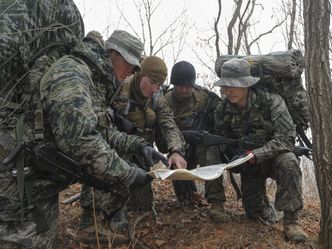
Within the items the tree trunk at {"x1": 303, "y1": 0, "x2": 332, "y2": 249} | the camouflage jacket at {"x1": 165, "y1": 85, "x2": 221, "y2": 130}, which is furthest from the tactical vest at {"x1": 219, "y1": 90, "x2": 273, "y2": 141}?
the tree trunk at {"x1": 303, "y1": 0, "x2": 332, "y2": 249}

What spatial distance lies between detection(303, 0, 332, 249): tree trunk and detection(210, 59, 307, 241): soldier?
0.57 m

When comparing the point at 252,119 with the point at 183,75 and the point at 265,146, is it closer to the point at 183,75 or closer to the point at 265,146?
the point at 265,146

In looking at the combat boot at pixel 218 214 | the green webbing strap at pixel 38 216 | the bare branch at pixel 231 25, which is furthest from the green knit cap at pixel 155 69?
the bare branch at pixel 231 25

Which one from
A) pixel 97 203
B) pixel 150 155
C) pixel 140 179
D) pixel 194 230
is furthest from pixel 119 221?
pixel 140 179

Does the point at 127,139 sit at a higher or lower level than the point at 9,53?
lower

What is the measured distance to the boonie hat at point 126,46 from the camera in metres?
3.28

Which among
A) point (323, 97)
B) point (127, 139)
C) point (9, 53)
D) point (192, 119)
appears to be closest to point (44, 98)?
point (9, 53)

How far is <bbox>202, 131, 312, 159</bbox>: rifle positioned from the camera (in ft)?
14.6

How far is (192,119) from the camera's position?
5.14 m

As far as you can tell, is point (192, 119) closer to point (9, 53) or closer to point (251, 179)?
point (251, 179)

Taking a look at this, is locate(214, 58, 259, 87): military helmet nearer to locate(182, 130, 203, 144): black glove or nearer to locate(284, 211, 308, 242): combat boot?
locate(182, 130, 203, 144): black glove

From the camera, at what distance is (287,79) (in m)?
4.70

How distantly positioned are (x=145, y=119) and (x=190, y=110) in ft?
2.42

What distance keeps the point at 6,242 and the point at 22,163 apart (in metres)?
0.57
